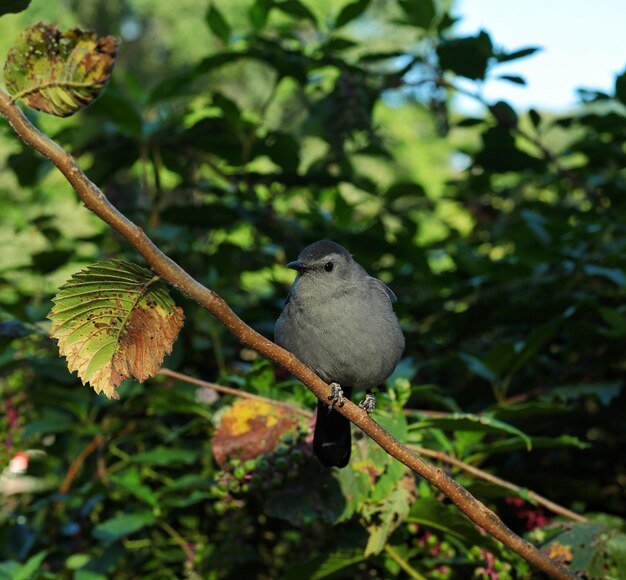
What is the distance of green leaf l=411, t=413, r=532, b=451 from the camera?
2137mm

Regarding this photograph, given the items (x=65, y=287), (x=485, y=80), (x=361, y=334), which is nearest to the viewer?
(x=65, y=287)

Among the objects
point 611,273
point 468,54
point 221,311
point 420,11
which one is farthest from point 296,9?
point 221,311

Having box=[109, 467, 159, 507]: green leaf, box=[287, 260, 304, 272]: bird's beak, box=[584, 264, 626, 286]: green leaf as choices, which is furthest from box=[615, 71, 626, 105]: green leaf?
box=[109, 467, 159, 507]: green leaf

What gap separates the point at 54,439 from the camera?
3330 mm

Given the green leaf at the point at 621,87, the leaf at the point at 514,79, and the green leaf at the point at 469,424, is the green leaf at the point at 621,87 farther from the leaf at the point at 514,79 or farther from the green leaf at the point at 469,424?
the green leaf at the point at 469,424

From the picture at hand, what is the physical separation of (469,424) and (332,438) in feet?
1.25

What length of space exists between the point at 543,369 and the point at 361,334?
1383 mm

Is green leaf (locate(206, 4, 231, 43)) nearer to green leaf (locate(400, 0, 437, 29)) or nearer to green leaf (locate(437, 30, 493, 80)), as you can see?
green leaf (locate(400, 0, 437, 29))

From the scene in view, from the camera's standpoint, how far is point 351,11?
3.27 meters

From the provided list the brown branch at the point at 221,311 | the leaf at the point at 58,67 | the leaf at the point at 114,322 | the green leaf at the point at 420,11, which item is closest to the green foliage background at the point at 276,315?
the green leaf at the point at 420,11

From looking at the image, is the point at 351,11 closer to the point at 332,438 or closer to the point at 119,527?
the point at 332,438

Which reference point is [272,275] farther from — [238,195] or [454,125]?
[454,125]

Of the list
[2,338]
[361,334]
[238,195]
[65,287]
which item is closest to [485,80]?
[238,195]

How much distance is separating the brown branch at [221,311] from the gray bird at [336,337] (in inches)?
21.1
